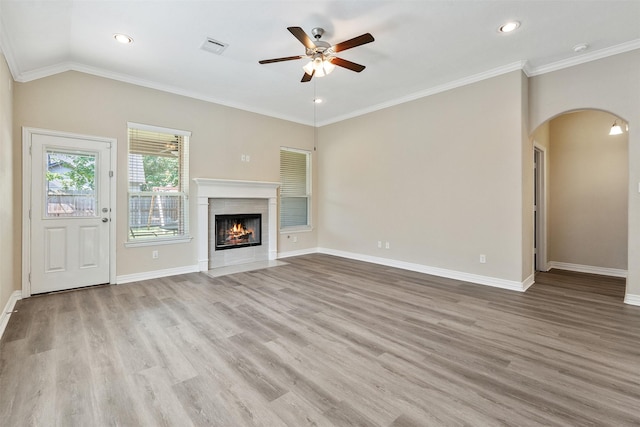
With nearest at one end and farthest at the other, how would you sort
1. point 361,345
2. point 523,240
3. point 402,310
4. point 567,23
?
point 361,345
point 567,23
point 402,310
point 523,240

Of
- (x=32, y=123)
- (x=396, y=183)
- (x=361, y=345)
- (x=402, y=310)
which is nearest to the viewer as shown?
(x=361, y=345)

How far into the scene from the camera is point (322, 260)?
6.08 metres

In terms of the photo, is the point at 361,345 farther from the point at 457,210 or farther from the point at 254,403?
the point at 457,210

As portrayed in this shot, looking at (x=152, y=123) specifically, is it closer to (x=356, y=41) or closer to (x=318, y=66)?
(x=318, y=66)

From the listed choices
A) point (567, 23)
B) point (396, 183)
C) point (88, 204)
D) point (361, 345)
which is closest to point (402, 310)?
point (361, 345)

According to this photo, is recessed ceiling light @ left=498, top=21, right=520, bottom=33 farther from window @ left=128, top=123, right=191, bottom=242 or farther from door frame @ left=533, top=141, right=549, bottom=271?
window @ left=128, top=123, right=191, bottom=242

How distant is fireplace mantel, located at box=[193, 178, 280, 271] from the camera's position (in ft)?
16.7

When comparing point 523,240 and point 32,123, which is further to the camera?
point 523,240

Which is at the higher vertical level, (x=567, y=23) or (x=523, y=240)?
(x=567, y=23)

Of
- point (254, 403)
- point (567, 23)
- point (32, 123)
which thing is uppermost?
point (567, 23)

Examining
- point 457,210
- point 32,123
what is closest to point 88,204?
point 32,123

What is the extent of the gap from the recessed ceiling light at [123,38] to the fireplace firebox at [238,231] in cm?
291

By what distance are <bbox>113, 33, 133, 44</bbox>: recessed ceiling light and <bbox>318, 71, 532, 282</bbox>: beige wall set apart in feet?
13.5

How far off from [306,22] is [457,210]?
343 centimetres
